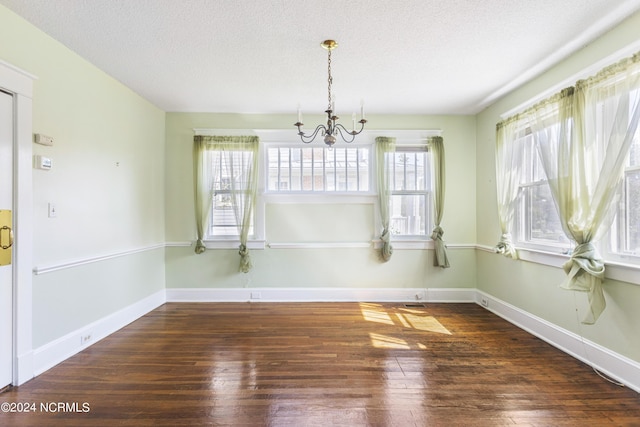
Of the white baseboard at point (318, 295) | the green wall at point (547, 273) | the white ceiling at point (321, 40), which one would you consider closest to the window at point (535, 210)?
the green wall at point (547, 273)

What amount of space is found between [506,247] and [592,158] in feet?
4.45

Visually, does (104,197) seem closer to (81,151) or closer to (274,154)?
(81,151)

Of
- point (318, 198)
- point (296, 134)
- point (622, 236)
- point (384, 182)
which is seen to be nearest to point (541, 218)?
point (622, 236)

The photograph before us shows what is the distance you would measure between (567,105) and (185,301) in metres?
4.89

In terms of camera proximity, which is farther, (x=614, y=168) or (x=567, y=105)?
(x=567, y=105)

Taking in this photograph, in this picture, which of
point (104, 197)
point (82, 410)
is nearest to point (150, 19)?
point (104, 197)

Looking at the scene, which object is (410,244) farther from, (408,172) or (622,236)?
(622,236)

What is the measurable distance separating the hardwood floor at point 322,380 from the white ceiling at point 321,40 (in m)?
2.68

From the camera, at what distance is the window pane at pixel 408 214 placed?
13.9ft

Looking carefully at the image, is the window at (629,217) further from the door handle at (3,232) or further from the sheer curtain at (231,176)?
the door handle at (3,232)

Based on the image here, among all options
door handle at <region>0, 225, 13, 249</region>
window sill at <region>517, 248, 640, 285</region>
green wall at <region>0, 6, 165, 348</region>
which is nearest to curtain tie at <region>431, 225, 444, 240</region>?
window sill at <region>517, 248, 640, 285</region>

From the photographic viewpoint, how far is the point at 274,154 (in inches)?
166

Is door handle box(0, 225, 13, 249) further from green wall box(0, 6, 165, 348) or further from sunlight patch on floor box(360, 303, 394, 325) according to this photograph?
sunlight patch on floor box(360, 303, 394, 325)

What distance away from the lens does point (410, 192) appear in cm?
422
